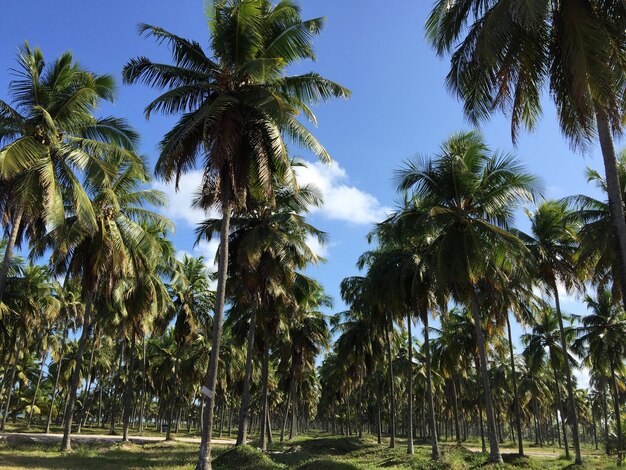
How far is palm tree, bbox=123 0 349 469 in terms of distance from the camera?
14.1m

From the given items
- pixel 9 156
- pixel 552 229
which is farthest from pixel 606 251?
pixel 9 156

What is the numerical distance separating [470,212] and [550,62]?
917cm

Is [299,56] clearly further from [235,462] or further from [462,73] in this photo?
[235,462]

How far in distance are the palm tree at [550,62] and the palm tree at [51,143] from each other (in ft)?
37.9

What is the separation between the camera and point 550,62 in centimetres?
1195

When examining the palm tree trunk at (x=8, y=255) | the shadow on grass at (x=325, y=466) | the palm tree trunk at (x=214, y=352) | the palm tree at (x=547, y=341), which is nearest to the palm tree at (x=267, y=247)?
the palm tree trunk at (x=214, y=352)

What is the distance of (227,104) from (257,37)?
91.3 inches

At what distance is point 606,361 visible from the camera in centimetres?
3391

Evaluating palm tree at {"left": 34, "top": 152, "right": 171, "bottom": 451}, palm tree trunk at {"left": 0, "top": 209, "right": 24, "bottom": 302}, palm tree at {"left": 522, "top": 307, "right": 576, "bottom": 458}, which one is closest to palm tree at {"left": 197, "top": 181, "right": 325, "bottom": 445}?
palm tree at {"left": 34, "top": 152, "right": 171, "bottom": 451}

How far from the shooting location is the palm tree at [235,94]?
557 inches

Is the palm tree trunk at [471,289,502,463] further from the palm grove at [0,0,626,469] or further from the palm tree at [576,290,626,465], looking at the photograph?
the palm tree at [576,290,626,465]

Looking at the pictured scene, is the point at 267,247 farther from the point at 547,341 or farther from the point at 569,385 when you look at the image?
the point at 547,341

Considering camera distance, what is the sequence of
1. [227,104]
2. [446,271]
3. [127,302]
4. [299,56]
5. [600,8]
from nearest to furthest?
1. [600,8]
2. [227,104]
3. [299,56]
4. [446,271]
5. [127,302]

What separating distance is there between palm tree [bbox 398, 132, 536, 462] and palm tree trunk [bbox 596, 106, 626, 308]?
321 inches
